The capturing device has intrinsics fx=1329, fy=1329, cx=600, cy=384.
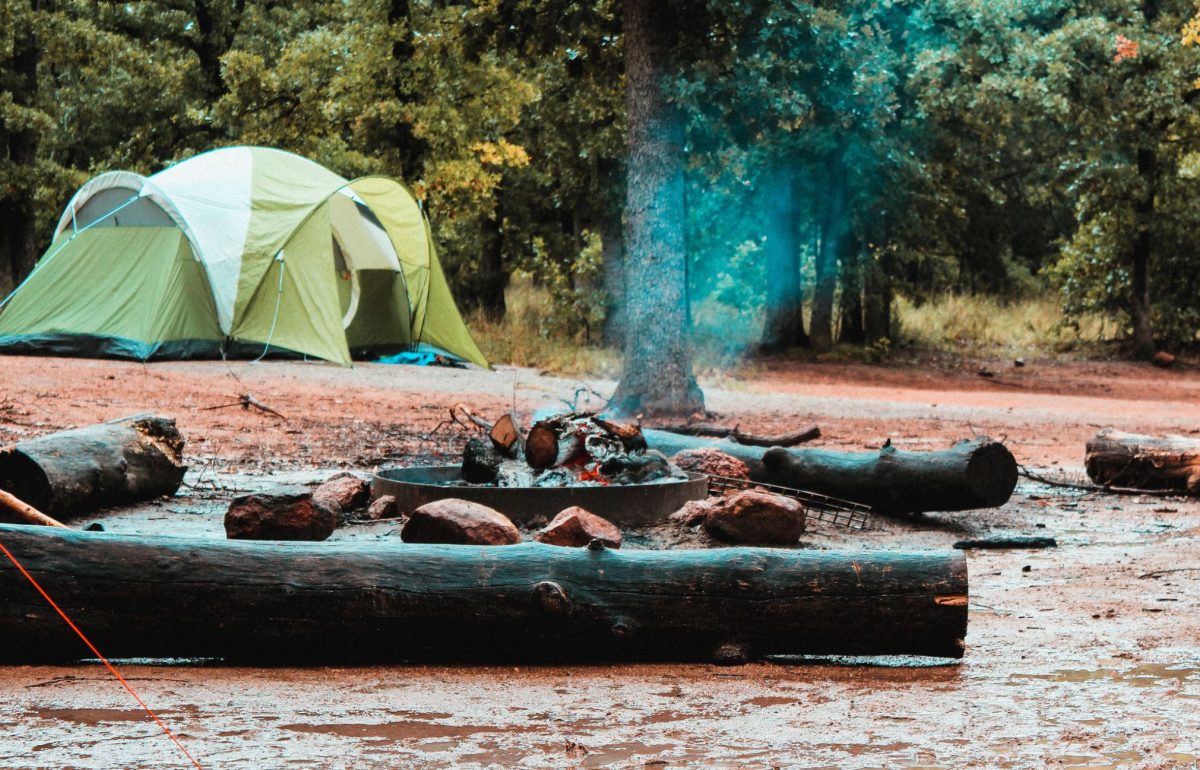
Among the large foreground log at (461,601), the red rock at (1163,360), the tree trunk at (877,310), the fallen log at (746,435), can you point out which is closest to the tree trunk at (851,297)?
the tree trunk at (877,310)

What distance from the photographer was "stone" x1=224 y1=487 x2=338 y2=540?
611cm

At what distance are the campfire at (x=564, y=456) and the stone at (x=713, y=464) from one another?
606 mm

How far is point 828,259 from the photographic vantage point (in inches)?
997

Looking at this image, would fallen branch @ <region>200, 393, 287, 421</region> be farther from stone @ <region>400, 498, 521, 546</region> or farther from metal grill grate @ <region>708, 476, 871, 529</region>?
stone @ <region>400, 498, 521, 546</region>

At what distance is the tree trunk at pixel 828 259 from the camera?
23203 mm

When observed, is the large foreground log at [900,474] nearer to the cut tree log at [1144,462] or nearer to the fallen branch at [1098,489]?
the fallen branch at [1098,489]

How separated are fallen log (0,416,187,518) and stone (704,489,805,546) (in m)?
3.40

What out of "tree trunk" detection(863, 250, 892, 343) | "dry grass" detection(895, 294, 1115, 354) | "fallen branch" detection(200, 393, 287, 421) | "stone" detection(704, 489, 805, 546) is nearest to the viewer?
"stone" detection(704, 489, 805, 546)

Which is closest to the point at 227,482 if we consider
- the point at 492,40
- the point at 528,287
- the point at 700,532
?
the point at 700,532

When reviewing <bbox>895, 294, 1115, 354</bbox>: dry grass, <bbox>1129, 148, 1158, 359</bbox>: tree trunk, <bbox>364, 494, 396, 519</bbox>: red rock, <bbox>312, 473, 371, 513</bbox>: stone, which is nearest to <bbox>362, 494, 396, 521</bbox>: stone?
<bbox>364, 494, 396, 519</bbox>: red rock

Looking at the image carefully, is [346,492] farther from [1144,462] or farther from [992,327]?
[992,327]

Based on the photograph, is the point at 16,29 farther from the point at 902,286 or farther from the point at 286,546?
the point at 286,546

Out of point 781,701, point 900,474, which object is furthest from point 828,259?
point 781,701

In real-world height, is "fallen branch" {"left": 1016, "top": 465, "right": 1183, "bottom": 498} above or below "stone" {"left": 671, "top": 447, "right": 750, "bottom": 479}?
below
